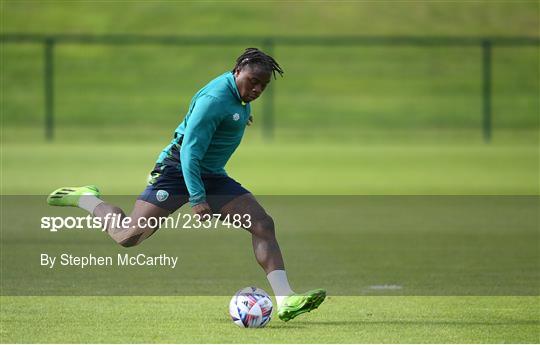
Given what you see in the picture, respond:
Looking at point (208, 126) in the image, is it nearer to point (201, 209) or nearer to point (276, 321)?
point (201, 209)

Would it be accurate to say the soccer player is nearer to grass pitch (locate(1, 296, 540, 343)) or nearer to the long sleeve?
the long sleeve

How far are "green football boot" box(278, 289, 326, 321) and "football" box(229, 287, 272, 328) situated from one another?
117 mm

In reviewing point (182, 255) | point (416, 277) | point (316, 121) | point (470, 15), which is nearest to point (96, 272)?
point (182, 255)

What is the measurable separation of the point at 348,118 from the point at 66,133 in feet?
33.8

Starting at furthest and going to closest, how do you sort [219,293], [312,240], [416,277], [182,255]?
[312,240]
[182,255]
[416,277]
[219,293]

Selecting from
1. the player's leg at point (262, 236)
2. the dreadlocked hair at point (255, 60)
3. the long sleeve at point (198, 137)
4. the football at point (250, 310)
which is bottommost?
the football at point (250, 310)

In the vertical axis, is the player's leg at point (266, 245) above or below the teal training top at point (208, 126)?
below

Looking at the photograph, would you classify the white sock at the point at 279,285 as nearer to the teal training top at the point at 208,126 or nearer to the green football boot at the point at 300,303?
the green football boot at the point at 300,303

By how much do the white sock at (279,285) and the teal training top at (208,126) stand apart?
812 millimetres

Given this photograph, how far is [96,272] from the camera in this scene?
12.4 metres

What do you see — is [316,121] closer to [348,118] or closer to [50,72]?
[348,118]

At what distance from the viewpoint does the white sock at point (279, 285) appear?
9.49 metres

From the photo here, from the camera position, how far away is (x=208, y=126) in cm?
947

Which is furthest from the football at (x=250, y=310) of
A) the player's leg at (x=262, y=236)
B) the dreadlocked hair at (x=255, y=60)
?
the dreadlocked hair at (x=255, y=60)
